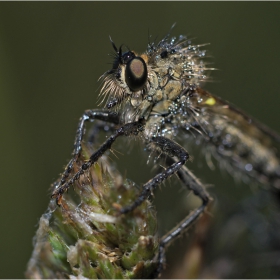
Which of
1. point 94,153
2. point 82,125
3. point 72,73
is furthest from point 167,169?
point 72,73

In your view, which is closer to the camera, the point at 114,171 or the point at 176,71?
the point at 114,171

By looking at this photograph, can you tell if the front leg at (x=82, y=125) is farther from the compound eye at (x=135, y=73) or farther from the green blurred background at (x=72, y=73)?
the green blurred background at (x=72, y=73)

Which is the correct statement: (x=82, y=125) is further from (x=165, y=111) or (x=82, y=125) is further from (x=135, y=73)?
(x=165, y=111)

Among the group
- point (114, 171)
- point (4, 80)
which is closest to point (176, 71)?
point (114, 171)

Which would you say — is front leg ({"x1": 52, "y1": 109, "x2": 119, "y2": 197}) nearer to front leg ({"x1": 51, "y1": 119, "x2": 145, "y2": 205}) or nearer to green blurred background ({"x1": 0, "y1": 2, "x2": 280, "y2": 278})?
front leg ({"x1": 51, "y1": 119, "x2": 145, "y2": 205})

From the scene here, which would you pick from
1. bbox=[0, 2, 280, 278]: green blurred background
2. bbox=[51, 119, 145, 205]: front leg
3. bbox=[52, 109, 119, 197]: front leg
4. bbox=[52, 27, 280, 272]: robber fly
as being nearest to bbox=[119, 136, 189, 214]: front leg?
bbox=[52, 27, 280, 272]: robber fly

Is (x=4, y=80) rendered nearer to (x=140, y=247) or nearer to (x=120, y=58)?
(x=120, y=58)
